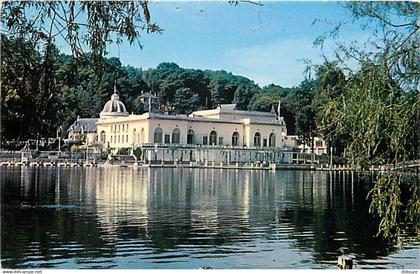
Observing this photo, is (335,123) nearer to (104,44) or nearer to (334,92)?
(334,92)

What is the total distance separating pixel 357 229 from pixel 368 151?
14.2ft

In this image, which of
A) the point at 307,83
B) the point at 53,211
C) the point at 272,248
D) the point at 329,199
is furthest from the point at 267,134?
the point at 307,83

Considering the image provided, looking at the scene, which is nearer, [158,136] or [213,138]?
[158,136]

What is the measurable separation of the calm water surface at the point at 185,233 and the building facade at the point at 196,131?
39.1 ft

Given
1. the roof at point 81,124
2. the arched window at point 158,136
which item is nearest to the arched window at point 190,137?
the arched window at point 158,136

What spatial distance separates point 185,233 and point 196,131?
22.2 meters

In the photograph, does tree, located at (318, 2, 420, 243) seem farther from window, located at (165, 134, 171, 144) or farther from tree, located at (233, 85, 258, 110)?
window, located at (165, 134, 171, 144)

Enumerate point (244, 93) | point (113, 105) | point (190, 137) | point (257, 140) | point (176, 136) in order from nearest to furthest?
point (113, 105) < point (244, 93) < point (176, 136) < point (190, 137) < point (257, 140)

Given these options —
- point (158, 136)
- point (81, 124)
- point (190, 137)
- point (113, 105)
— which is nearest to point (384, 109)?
point (113, 105)

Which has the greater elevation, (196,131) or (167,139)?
(196,131)

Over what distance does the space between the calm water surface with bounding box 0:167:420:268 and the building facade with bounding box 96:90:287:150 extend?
11.9 metres

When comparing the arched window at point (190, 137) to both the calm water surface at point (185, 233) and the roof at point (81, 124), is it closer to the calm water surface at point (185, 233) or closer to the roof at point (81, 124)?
the roof at point (81, 124)

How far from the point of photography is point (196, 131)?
28734mm

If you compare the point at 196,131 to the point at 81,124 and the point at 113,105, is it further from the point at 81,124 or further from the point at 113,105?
the point at 113,105
